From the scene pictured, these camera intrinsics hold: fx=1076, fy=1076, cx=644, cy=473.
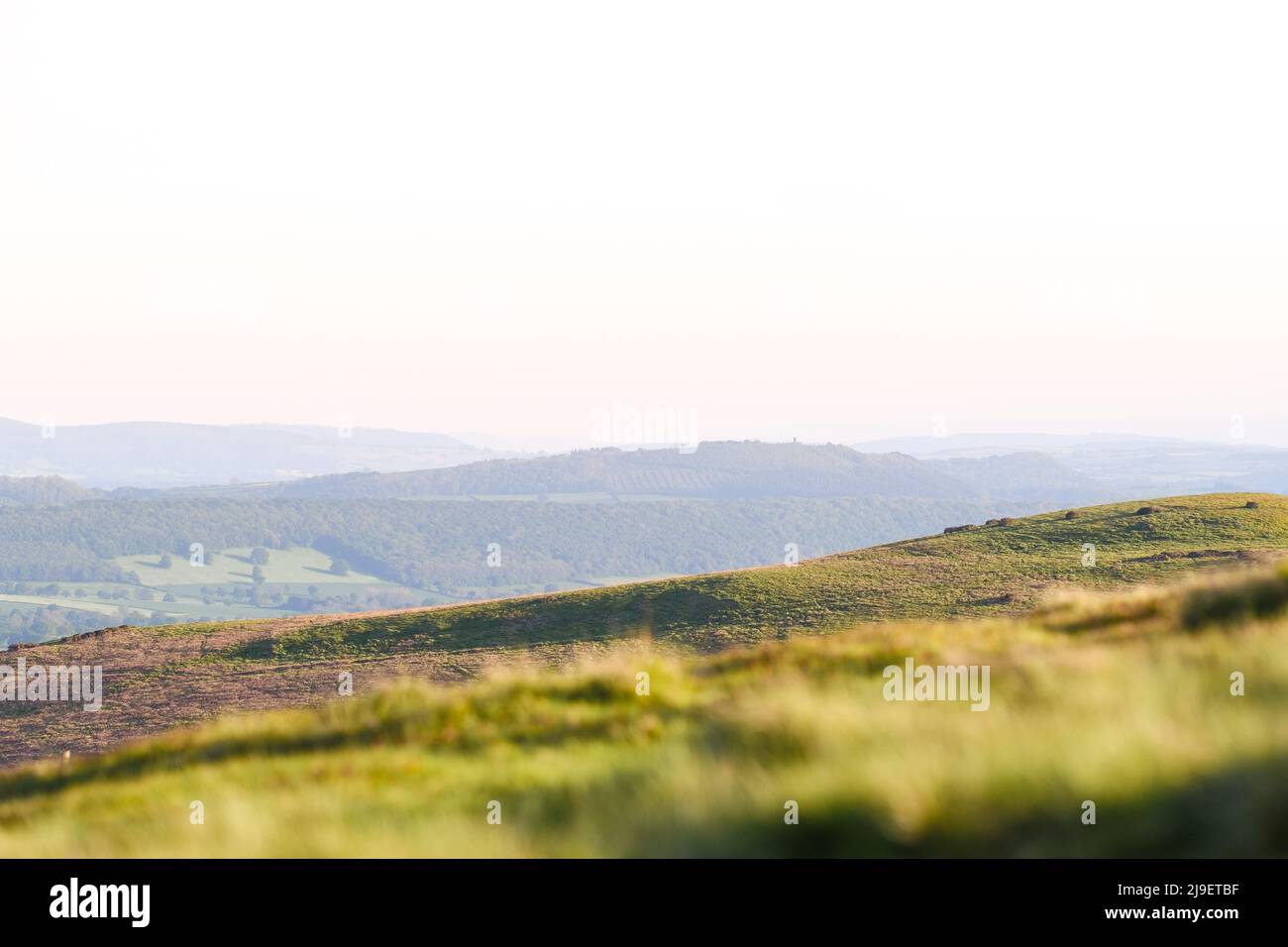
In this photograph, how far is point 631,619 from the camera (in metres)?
59.7

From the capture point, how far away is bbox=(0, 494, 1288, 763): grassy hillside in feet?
163

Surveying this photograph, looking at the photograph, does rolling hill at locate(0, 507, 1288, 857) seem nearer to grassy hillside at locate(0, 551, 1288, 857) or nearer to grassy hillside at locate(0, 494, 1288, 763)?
grassy hillside at locate(0, 551, 1288, 857)

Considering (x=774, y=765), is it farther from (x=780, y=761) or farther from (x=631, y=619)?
(x=631, y=619)

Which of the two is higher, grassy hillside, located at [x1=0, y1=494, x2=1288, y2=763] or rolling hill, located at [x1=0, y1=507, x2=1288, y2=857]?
rolling hill, located at [x1=0, y1=507, x2=1288, y2=857]

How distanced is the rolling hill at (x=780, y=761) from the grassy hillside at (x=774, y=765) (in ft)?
0.08

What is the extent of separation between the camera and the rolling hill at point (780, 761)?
616 centimetres

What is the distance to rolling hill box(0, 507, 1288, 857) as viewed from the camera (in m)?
6.16

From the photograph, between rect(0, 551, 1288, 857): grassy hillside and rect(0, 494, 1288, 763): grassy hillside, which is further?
rect(0, 494, 1288, 763): grassy hillside

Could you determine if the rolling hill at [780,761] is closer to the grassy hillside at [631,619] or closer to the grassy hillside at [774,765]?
the grassy hillside at [774,765]

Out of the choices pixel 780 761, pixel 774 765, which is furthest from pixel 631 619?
pixel 774 765

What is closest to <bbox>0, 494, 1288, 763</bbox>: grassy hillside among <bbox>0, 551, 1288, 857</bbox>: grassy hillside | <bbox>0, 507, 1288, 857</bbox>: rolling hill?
<bbox>0, 507, 1288, 857</bbox>: rolling hill

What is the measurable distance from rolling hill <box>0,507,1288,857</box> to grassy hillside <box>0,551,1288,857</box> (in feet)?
0.08
